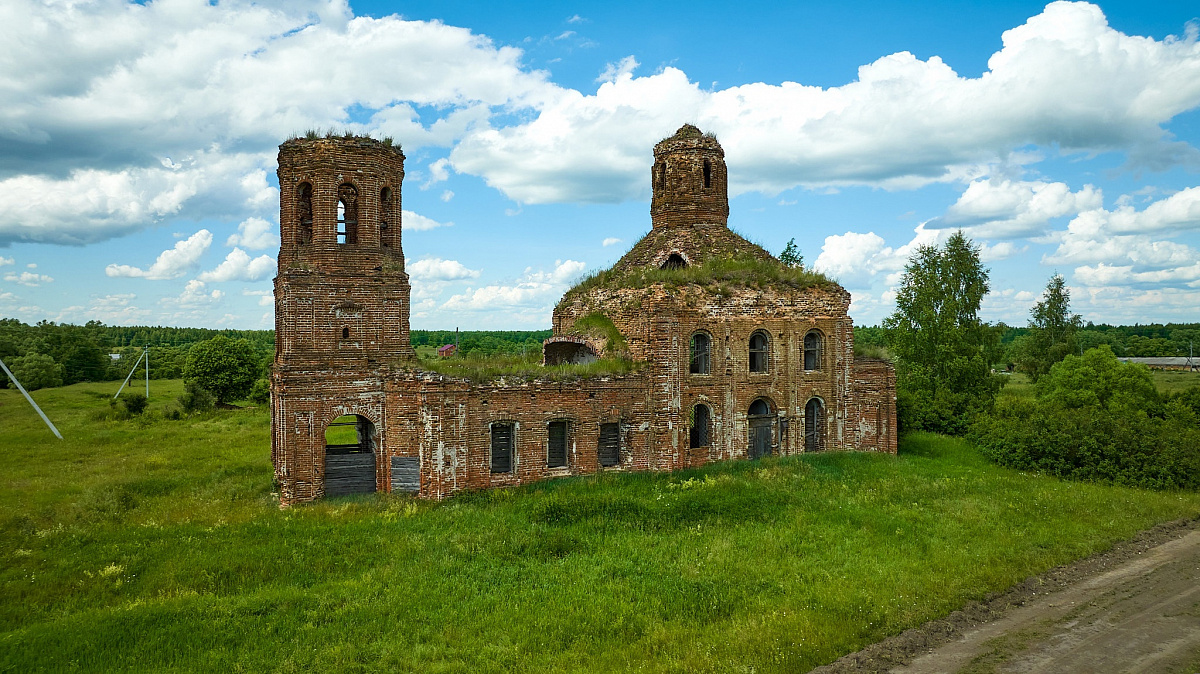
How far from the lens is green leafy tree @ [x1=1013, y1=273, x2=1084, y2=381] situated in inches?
1652

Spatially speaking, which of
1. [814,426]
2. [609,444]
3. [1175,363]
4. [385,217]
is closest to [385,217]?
[385,217]

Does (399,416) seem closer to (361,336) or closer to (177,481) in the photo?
(361,336)

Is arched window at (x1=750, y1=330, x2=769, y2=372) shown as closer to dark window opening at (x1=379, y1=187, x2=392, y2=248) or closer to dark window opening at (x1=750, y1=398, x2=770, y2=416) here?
dark window opening at (x1=750, y1=398, x2=770, y2=416)

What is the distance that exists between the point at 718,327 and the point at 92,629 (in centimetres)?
1642

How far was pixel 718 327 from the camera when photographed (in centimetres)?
2025

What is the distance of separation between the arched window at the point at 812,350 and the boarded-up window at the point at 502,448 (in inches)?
424

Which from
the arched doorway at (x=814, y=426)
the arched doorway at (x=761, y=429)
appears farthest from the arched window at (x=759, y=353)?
the arched doorway at (x=814, y=426)

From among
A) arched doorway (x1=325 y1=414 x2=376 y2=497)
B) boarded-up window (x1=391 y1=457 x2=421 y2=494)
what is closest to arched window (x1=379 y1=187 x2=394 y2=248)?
arched doorway (x1=325 y1=414 x2=376 y2=497)

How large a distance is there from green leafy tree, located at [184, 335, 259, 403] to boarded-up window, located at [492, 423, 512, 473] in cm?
3884

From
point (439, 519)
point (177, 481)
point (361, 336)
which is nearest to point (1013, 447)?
point (439, 519)

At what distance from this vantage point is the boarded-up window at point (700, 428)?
66.8 feet

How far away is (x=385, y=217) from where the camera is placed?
19.3 m

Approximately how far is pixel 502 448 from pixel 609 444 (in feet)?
10.8

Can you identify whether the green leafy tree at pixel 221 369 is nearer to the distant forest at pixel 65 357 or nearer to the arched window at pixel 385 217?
the distant forest at pixel 65 357
